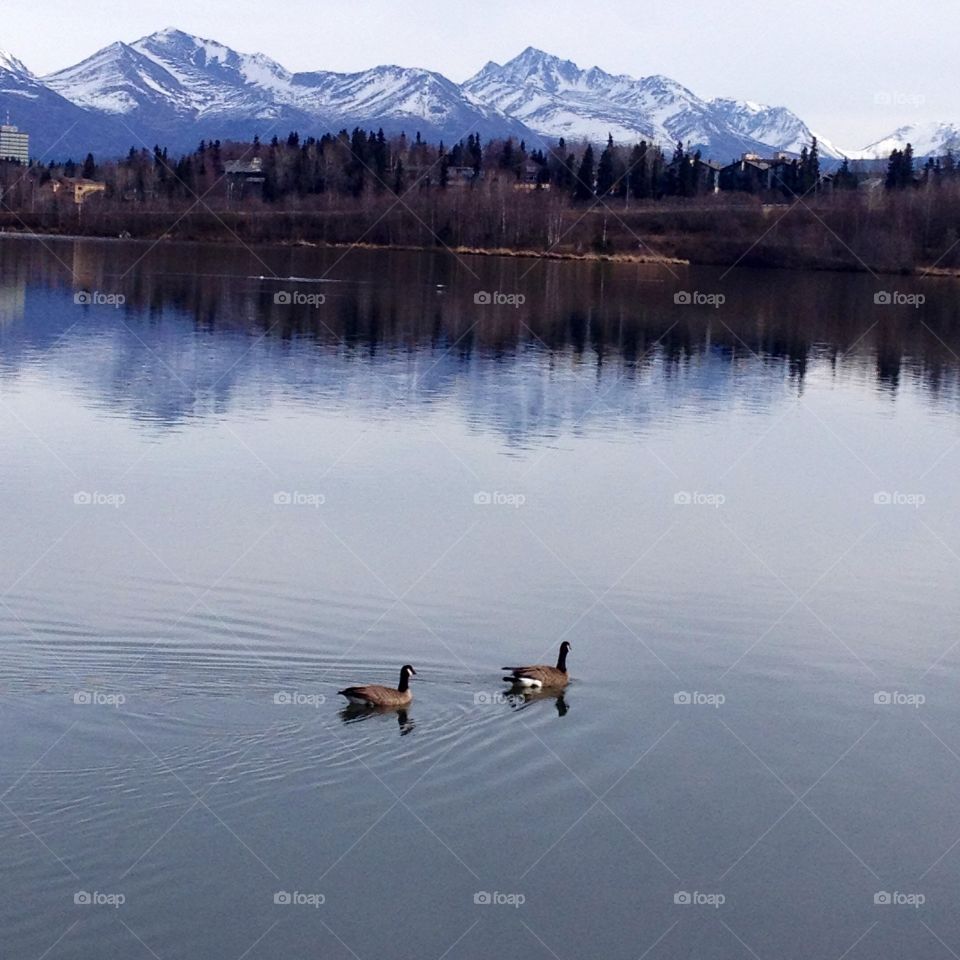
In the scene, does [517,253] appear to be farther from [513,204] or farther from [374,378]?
[374,378]

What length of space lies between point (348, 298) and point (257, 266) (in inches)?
1000

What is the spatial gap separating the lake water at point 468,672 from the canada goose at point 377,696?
0.19 m

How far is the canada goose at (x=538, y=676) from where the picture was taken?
56.6 feet

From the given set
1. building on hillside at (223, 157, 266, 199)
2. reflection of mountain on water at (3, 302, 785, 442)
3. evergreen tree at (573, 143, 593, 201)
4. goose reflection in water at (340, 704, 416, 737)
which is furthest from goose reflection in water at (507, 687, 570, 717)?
building on hillside at (223, 157, 266, 199)

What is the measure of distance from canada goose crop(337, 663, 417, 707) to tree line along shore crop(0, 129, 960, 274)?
103 metres

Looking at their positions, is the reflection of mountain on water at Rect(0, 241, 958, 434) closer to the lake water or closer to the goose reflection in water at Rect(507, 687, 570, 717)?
the lake water

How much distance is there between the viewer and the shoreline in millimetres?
114312

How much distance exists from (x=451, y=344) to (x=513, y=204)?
8155 cm

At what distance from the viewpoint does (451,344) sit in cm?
Result: 5234

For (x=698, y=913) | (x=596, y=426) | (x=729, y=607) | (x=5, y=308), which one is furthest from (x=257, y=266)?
(x=698, y=913)

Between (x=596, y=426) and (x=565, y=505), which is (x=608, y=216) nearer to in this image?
(x=596, y=426)

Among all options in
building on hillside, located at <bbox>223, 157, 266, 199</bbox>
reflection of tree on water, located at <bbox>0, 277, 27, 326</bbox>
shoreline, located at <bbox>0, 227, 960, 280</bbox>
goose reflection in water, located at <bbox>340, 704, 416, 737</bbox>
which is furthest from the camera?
building on hillside, located at <bbox>223, 157, 266, 199</bbox>

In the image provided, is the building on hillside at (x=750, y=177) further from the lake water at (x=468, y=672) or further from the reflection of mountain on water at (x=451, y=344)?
the lake water at (x=468, y=672)

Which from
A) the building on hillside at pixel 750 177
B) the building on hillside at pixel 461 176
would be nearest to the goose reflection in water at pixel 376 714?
the building on hillside at pixel 461 176
